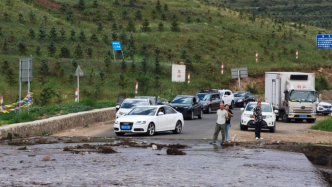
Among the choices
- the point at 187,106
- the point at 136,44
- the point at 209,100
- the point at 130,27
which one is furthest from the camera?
the point at 130,27

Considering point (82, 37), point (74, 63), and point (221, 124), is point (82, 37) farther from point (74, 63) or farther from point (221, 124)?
point (221, 124)

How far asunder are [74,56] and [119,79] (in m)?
7.07

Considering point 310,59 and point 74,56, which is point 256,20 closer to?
point 310,59

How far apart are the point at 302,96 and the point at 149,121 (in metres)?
15.5

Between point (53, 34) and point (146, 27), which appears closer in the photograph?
point (53, 34)

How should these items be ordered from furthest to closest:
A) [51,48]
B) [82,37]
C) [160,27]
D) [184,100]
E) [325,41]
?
1. [160,27]
2. [82,37]
3. [51,48]
4. [184,100]
5. [325,41]

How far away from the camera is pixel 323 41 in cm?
3688

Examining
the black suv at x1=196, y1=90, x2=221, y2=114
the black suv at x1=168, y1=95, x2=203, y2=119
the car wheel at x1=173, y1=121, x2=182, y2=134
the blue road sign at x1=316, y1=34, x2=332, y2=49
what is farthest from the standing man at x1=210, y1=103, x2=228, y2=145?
the black suv at x1=196, y1=90, x2=221, y2=114

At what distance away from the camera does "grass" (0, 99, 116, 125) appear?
82.0 feet

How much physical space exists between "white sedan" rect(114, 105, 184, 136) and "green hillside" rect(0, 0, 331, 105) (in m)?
14.8

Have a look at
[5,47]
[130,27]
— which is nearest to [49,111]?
[5,47]

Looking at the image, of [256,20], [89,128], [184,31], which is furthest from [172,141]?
[256,20]

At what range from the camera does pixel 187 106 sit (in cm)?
3553

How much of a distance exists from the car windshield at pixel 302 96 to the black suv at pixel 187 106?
19.6 ft
